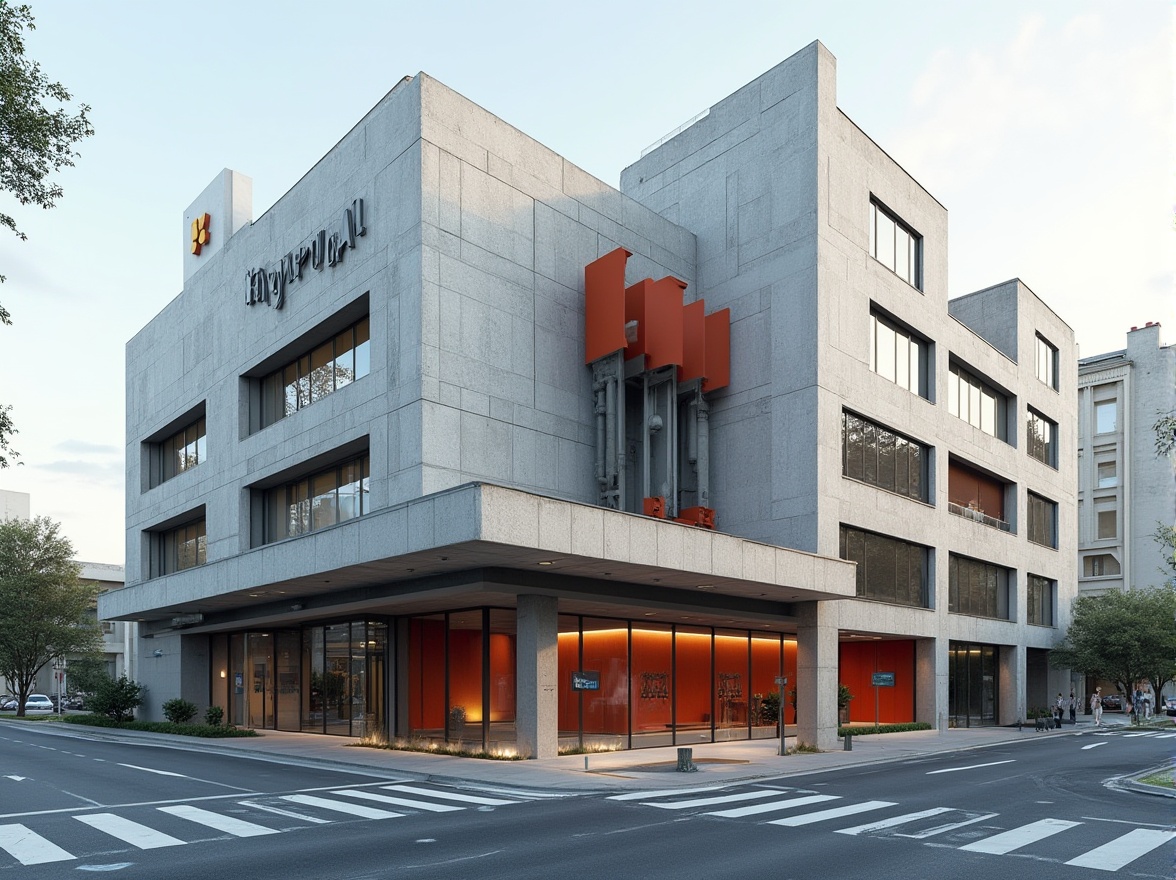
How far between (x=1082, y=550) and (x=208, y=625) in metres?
67.7

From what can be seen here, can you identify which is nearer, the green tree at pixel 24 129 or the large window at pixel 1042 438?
the green tree at pixel 24 129

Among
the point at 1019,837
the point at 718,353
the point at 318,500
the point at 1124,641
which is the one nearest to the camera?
the point at 1019,837

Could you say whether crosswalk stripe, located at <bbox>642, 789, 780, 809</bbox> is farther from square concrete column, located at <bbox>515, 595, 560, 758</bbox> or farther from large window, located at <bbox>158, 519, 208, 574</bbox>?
large window, located at <bbox>158, 519, 208, 574</bbox>

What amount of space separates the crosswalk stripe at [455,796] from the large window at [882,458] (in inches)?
796

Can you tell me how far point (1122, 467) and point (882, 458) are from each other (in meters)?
50.4

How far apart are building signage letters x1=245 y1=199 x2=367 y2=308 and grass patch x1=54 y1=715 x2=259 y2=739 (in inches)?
636

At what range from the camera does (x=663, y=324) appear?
109 feet

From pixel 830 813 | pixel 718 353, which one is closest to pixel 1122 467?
pixel 718 353

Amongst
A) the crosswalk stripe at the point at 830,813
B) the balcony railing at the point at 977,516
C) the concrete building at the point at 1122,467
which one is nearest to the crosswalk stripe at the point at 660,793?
the crosswalk stripe at the point at 830,813

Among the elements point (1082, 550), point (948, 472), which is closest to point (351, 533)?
point (948, 472)

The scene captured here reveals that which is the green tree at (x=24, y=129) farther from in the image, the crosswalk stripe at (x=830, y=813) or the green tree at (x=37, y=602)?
the green tree at (x=37, y=602)

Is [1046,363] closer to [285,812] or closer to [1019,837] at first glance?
[1019,837]

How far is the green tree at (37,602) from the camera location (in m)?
59.2

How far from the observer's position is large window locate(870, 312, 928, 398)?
127ft
